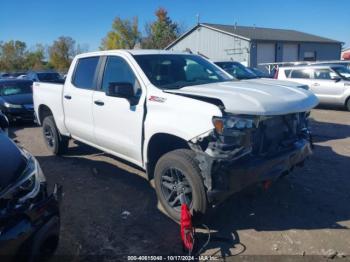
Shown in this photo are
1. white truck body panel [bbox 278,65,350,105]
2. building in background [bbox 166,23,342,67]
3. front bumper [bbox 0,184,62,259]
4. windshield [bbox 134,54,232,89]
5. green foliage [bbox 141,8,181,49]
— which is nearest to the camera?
front bumper [bbox 0,184,62,259]

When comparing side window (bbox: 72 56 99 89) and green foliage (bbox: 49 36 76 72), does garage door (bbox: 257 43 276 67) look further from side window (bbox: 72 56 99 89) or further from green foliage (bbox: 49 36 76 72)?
green foliage (bbox: 49 36 76 72)

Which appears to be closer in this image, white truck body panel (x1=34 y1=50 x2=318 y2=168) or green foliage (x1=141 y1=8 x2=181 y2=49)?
white truck body panel (x1=34 y1=50 x2=318 y2=168)

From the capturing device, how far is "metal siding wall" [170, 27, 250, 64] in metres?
33.3

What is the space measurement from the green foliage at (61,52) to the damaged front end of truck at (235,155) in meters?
70.2

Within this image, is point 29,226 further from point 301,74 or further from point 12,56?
point 12,56

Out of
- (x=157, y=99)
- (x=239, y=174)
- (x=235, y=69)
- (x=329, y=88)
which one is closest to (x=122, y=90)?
(x=157, y=99)

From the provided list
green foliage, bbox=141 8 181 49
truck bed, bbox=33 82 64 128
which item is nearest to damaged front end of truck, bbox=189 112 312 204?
truck bed, bbox=33 82 64 128

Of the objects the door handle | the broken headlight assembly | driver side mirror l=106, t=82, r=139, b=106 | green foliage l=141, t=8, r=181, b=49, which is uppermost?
green foliage l=141, t=8, r=181, b=49

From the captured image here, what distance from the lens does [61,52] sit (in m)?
70.8

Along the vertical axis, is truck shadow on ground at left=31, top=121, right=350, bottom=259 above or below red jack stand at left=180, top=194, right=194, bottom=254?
below

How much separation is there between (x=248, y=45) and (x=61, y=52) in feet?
161

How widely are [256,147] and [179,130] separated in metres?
0.82

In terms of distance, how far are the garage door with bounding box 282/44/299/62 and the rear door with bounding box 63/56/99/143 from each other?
33.6 metres

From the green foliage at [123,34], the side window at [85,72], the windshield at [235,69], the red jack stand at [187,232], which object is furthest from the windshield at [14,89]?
the green foliage at [123,34]
